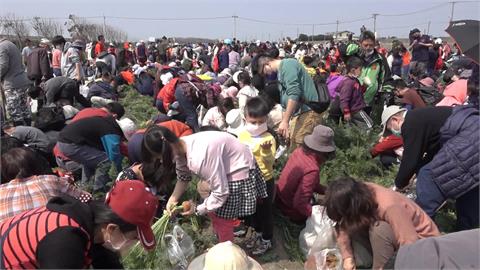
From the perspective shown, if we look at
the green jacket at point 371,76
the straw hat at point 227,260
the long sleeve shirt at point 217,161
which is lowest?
the straw hat at point 227,260

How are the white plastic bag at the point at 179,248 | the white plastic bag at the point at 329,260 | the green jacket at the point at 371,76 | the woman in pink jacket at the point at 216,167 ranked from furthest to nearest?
the green jacket at the point at 371,76
the white plastic bag at the point at 179,248
the white plastic bag at the point at 329,260
the woman in pink jacket at the point at 216,167

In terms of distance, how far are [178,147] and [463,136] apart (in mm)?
1986

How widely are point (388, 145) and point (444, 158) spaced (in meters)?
2.01

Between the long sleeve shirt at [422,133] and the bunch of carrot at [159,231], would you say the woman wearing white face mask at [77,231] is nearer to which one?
the bunch of carrot at [159,231]

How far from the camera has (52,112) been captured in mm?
5574

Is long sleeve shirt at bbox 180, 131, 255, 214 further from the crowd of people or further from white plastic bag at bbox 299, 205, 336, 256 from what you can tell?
white plastic bag at bbox 299, 205, 336, 256

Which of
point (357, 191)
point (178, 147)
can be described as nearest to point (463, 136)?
point (357, 191)

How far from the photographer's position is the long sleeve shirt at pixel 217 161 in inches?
115

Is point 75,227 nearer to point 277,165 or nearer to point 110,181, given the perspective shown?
point 110,181

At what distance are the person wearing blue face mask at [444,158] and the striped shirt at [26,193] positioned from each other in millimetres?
2506

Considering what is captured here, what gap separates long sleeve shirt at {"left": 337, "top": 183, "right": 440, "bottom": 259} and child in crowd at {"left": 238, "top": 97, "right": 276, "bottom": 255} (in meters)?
1.07

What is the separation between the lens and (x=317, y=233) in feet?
11.5

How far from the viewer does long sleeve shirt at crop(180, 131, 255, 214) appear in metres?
2.92

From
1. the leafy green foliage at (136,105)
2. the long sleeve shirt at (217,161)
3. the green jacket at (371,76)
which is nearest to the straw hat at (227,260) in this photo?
the long sleeve shirt at (217,161)
